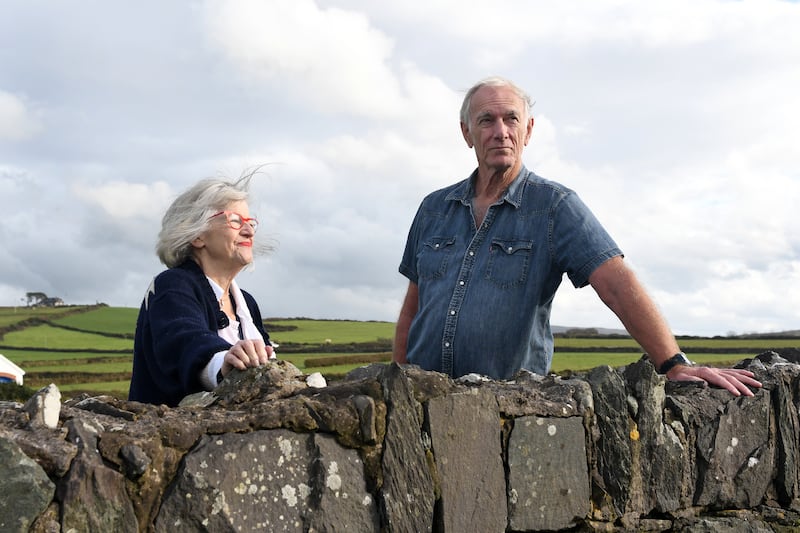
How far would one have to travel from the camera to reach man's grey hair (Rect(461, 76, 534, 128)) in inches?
220

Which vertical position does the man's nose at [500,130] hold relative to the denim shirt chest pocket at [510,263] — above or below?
above

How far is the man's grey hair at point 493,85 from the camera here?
5590 millimetres

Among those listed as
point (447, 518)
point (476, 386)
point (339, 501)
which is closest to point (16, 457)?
point (339, 501)

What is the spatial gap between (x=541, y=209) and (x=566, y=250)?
0.36 metres

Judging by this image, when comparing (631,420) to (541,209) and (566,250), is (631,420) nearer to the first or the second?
(566,250)

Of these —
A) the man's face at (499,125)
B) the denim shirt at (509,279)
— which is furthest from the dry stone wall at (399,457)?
the man's face at (499,125)

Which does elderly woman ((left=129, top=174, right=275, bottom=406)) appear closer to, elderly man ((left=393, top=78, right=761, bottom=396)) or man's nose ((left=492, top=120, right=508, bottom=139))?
elderly man ((left=393, top=78, right=761, bottom=396))

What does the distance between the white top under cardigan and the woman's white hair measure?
247 millimetres

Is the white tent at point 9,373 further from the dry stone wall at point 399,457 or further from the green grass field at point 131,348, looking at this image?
the dry stone wall at point 399,457

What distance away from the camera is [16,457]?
292 cm

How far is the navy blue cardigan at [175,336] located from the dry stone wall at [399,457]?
0.94ft

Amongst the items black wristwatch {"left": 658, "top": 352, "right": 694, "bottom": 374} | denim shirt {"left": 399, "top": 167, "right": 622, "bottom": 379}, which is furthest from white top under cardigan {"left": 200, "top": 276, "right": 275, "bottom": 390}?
black wristwatch {"left": 658, "top": 352, "right": 694, "bottom": 374}

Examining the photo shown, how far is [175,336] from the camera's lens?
161 inches

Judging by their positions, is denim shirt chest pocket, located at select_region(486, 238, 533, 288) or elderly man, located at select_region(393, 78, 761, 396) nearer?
elderly man, located at select_region(393, 78, 761, 396)
